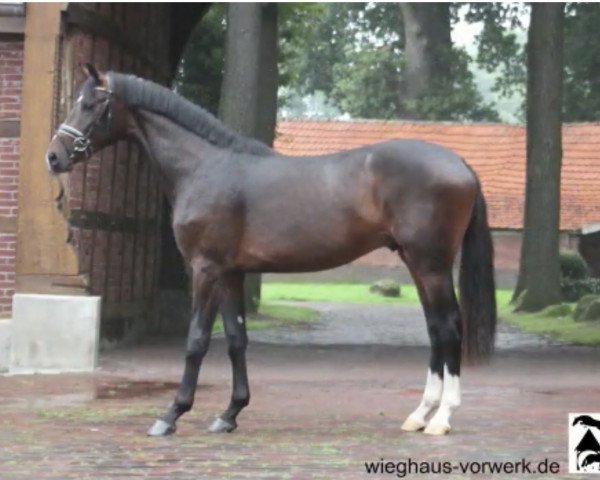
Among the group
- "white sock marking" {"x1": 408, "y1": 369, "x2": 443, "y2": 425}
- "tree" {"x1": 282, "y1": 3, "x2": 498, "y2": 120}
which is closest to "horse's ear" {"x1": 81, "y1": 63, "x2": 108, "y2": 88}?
"white sock marking" {"x1": 408, "y1": 369, "x2": 443, "y2": 425}

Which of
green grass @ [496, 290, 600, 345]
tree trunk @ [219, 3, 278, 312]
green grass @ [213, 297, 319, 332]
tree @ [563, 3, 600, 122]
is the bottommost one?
green grass @ [213, 297, 319, 332]

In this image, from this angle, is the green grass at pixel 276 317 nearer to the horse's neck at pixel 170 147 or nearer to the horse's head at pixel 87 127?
the horse's neck at pixel 170 147

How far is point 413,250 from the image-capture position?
30.2 ft

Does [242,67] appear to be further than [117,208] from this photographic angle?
Yes

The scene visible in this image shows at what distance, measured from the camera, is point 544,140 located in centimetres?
2520

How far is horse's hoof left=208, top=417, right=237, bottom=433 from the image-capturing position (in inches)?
369

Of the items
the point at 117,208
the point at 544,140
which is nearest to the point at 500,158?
the point at 544,140

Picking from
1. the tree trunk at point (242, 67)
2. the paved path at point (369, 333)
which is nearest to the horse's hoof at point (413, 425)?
the paved path at point (369, 333)

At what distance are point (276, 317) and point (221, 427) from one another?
15.7 metres

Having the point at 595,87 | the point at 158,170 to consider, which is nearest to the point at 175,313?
the point at 158,170

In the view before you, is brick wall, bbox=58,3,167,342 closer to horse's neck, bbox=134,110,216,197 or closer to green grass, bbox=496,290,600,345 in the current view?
horse's neck, bbox=134,110,216,197

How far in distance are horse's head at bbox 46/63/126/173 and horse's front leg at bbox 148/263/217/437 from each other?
1185mm

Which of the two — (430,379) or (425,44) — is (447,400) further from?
(425,44)

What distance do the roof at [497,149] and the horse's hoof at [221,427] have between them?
3496cm
